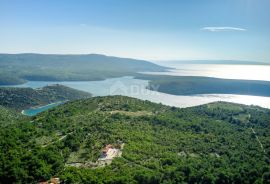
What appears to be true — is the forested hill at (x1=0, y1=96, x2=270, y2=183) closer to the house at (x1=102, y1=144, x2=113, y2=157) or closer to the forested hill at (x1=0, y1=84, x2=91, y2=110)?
the house at (x1=102, y1=144, x2=113, y2=157)

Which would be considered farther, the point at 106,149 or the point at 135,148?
the point at 135,148

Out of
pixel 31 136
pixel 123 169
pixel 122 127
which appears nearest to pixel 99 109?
pixel 122 127

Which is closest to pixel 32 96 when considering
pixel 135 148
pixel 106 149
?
pixel 106 149

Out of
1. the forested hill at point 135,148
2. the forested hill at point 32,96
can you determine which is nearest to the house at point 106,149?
the forested hill at point 135,148

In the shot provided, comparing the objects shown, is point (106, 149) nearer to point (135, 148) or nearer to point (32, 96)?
point (135, 148)

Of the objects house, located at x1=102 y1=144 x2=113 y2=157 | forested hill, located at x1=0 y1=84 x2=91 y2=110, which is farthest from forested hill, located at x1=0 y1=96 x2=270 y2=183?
forested hill, located at x1=0 y1=84 x2=91 y2=110

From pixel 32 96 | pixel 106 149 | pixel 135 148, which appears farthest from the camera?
pixel 32 96
